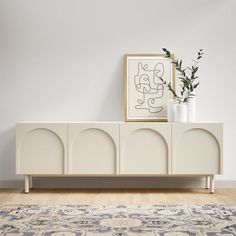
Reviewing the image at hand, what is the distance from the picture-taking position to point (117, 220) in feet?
9.85

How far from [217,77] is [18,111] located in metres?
1.92

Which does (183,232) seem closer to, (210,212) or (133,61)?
(210,212)

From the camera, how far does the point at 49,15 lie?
445cm

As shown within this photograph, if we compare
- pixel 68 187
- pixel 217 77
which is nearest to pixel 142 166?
pixel 68 187

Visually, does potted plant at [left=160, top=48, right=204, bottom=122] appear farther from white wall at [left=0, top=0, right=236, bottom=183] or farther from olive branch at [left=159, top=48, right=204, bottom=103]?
white wall at [left=0, top=0, right=236, bottom=183]

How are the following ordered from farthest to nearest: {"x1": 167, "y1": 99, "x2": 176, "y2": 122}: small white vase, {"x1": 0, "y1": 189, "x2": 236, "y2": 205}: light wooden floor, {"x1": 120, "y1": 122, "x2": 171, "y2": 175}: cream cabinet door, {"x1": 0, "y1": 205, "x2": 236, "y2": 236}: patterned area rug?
1. {"x1": 167, "y1": 99, "x2": 176, "y2": 122}: small white vase
2. {"x1": 120, "y1": 122, "x2": 171, "y2": 175}: cream cabinet door
3. {"x1": 0, "y1": 189, "x2": 236, "y2": 205}: light wooden floor
4. {"x1": 0, "y1": 205, "x2": 236, "y2": 236}: patterned area rug

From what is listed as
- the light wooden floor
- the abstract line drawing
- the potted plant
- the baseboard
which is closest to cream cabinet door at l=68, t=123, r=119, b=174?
the light wooden floor

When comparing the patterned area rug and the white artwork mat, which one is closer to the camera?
the patterned area rug

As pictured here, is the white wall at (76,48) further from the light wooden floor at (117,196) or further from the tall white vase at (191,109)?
the light wooden floor at (117,196)

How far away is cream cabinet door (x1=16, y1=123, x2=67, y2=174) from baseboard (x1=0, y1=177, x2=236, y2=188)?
384 mm

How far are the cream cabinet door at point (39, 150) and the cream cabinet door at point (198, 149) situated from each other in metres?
1.01

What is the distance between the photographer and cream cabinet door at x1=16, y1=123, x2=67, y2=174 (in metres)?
4.08

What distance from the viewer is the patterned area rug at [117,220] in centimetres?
273

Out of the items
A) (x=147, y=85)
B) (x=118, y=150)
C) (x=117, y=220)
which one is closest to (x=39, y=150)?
(x=118, y=150)
